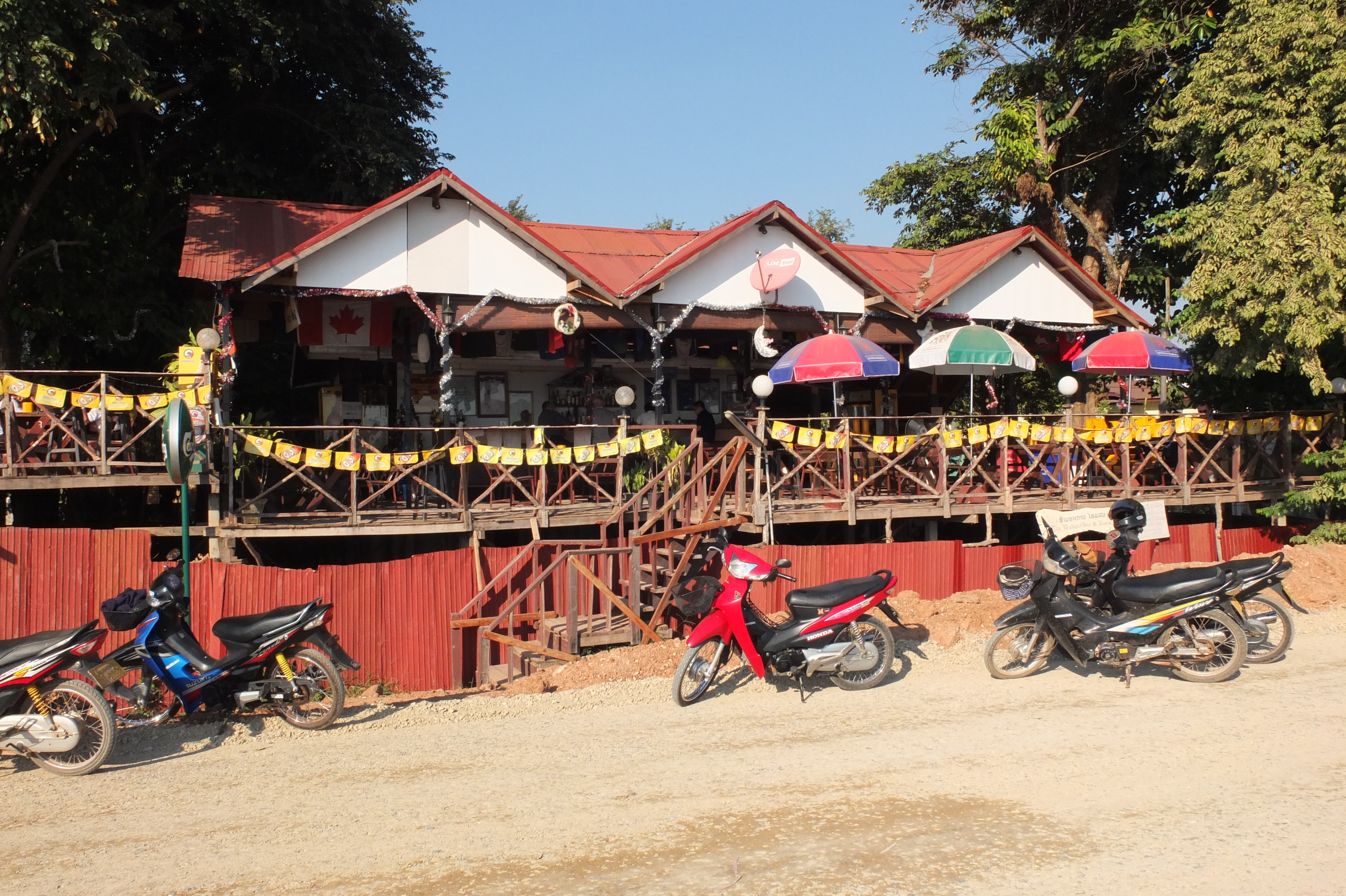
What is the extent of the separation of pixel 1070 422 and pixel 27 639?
1288cm

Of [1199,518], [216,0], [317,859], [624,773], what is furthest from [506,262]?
[1199,518]

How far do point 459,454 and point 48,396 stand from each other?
468 centimetres

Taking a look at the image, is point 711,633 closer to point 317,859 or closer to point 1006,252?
point 317,859

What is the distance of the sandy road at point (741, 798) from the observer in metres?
4.94

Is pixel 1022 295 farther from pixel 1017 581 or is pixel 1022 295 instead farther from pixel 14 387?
pixel 14 387

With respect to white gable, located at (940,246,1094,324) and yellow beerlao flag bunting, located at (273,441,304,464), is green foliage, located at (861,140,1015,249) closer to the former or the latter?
white gable, located at (940,246,1094,324)

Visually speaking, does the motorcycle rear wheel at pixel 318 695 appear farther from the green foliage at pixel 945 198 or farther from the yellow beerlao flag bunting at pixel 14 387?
the green foliage at pixel 945 198

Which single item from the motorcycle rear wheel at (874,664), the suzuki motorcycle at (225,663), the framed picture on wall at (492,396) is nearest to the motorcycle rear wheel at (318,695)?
the suzuki motorcycle at (225,663)

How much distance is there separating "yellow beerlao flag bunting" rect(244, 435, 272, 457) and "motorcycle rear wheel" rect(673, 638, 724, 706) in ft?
21.1

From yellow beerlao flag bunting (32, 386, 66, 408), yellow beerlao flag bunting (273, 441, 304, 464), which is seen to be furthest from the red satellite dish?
yellow beerlao flag bunting (32, 386, 66, 408)

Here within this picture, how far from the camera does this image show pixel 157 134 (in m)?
19.7

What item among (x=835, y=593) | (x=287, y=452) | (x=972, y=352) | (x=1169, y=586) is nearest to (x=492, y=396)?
(x=287, y=452)

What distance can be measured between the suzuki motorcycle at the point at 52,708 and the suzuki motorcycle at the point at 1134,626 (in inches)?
277

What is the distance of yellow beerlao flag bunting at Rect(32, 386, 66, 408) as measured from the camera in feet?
37.1
